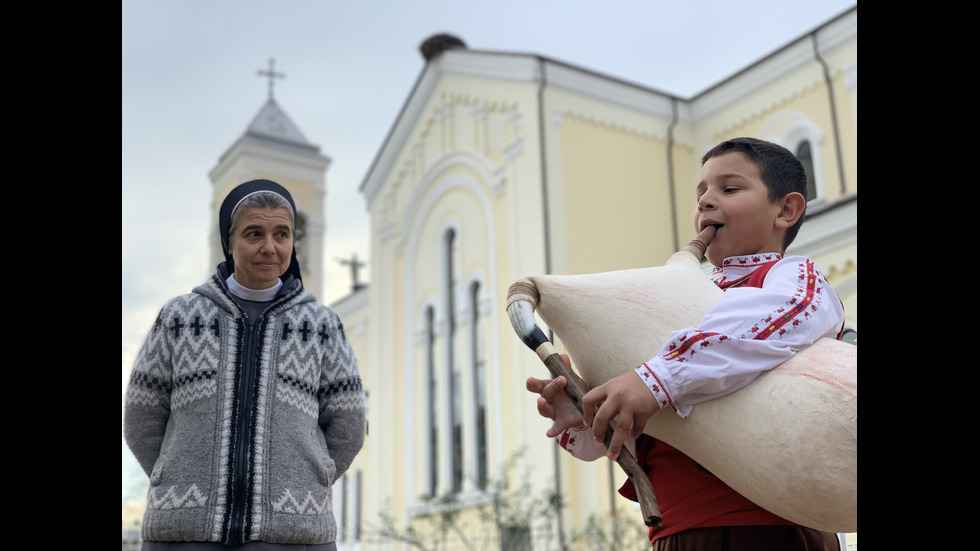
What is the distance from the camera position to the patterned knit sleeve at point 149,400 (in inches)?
92.0

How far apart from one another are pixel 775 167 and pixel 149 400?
1.59m

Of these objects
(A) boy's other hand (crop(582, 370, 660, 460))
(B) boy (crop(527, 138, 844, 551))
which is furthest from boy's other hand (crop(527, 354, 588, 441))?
(A) boy's other hand (crop(582, 370, 660, 460))

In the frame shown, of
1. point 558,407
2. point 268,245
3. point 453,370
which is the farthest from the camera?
point 453,370

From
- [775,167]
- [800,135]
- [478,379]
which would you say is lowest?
[775,167]

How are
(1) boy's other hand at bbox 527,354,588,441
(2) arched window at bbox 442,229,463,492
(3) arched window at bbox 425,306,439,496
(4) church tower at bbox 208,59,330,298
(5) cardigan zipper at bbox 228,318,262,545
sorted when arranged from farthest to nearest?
(4) church tower at bbox 208,59,330,298 < (3) arched window at bbox 425,306,439,496 < (2) arched window at bbox 442,229,463,492 < (5) cardigan zipper at bbox 228,318,262,545 < (1) boy's other hand at bbox 527,354,588,441

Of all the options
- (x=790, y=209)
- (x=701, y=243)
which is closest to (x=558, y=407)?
(x=701, y=243)

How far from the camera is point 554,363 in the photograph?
180 cm

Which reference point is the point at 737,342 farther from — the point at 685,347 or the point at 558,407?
the point at 558,407

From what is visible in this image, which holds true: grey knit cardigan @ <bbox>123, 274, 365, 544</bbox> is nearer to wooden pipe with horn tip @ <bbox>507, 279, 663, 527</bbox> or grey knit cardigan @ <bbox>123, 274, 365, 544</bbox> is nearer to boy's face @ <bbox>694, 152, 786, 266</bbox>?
wooden pipe with horn tip @ <bbox>507, 279, 663, 527</bbox>

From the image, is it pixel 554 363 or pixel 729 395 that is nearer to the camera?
pixel 729 395

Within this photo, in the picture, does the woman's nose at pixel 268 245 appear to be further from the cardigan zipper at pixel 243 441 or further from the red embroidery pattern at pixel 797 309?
the red embroidery pattern at pixel 797 309

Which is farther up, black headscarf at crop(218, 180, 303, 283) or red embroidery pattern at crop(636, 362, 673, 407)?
black headscarf at crop(218, 180, 303, 283)

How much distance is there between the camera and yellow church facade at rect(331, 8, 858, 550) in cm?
1215
